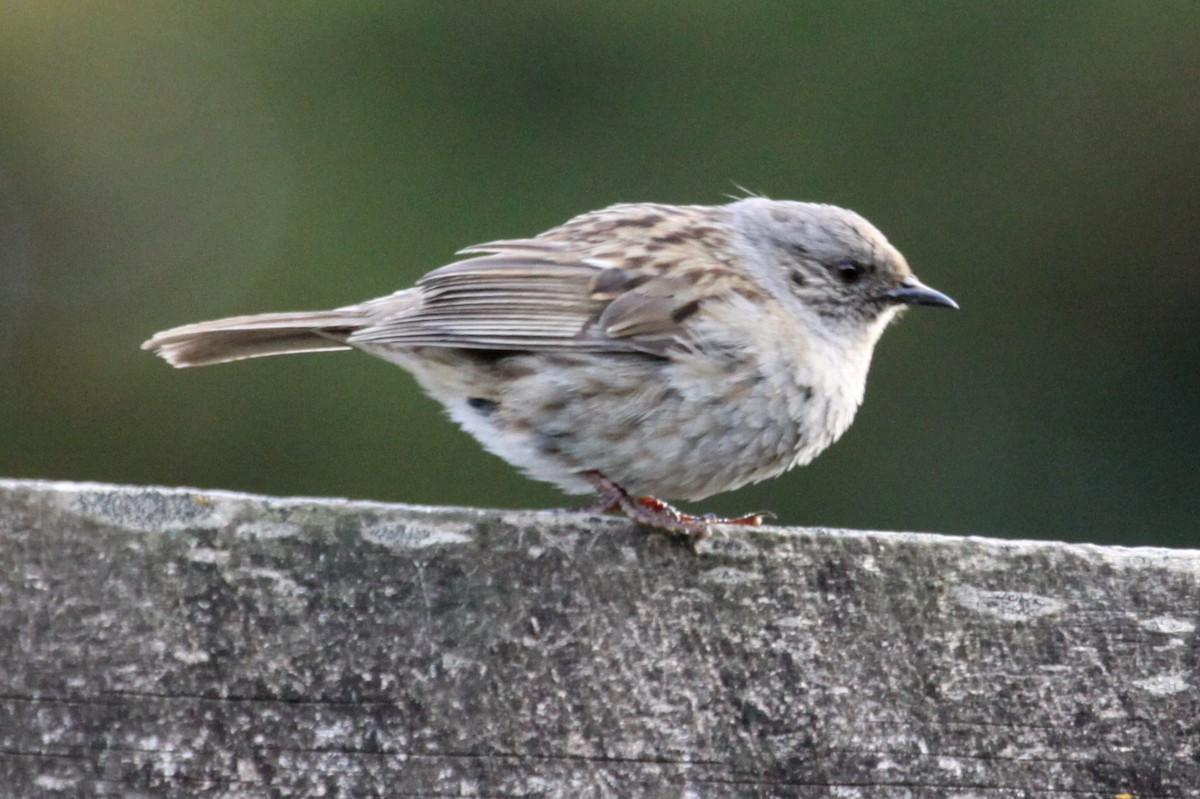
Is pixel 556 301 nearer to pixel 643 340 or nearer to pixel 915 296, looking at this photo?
pixel 643 340

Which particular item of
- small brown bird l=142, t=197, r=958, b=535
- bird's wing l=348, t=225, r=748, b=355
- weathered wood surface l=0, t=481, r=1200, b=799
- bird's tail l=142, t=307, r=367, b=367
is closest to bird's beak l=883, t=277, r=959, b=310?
small brown bird l=142, t=197, r=958, b=535

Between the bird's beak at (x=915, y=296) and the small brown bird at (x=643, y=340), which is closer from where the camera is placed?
the small brown bird at (x=643, y=340)

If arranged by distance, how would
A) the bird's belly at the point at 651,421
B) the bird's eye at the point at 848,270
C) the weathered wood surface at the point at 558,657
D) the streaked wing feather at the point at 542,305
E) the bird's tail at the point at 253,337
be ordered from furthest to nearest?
→ the bird's eye at the point at 848,270 < the bird's tail at the point at 253,337 < the streaked wing feather at the point at 542,305 < the bird's belly at the point at 651,421 < the weathered wood surface at the point at 558,657

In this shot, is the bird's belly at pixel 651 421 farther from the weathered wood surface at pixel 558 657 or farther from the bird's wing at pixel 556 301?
the weathered wood surface at pixel 558 657

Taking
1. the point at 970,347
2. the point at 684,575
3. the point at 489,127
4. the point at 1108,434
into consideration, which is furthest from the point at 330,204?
the point at 684,575

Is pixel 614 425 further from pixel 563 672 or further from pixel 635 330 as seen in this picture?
pixel 563 672

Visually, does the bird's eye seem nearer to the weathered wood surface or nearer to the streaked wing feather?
the streaked wing feather

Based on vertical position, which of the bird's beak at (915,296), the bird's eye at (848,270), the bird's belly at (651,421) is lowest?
the bird's belly at (651,421)

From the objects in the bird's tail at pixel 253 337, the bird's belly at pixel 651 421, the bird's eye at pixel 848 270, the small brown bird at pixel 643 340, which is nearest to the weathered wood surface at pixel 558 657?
the small brown bird at pixel 643 340

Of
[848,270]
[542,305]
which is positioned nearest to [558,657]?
[542,305]
